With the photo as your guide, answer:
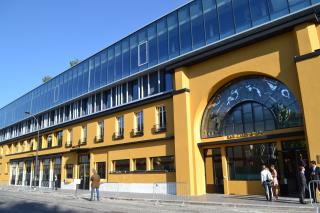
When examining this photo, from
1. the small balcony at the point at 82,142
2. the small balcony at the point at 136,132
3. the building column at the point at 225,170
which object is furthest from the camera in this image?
the small balcony at the point at 82,142

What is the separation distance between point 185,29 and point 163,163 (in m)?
10.2

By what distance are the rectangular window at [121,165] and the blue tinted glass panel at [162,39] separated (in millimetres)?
9124

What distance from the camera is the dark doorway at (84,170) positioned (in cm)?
3038

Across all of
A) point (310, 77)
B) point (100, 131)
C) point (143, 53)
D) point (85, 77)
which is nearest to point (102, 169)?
point (100, 131)

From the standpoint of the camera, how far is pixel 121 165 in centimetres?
2681

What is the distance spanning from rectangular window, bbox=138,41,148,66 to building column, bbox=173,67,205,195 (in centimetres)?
484

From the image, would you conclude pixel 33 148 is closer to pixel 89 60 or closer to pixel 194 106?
pixel 89 60

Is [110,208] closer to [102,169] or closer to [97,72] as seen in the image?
[102,169]

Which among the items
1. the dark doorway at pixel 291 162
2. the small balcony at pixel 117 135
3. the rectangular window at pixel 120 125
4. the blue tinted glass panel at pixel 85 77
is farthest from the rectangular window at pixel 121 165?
the dark doorway at pixel 291 162

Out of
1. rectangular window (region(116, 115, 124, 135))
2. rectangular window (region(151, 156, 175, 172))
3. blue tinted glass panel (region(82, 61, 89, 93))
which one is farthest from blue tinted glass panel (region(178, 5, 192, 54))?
blue tinted glass panel (region(82, 61, 89, 93))

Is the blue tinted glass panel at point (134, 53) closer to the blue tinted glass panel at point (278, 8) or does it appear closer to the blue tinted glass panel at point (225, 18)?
the blue tinted glass panel at point (225, 18)

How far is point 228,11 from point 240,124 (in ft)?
24.6

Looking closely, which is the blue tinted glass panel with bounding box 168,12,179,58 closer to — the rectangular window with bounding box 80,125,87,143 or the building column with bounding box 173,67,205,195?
the building column with bounding box 173,67,205,195

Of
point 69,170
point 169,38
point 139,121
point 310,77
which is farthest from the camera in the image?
point 69,170
